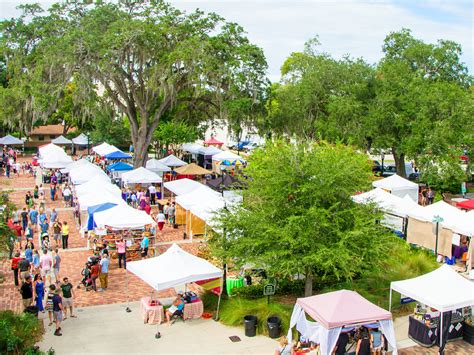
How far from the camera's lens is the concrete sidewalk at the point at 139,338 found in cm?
1280

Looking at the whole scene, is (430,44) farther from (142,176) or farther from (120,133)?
(120,133)

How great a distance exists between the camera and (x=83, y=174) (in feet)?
95.3

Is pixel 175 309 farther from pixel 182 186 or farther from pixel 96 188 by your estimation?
pixel 182 186

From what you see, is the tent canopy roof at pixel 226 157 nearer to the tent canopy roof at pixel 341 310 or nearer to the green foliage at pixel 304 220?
the green foliage at pixel 304 220

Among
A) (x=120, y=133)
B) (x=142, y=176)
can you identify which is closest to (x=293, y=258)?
(x=142, y=176)

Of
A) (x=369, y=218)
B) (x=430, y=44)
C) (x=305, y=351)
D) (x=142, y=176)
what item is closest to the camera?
(x=305, y=351)

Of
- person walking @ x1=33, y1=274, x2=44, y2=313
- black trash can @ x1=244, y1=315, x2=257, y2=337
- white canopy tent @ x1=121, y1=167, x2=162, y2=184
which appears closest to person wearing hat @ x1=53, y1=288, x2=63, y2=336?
person walking @ x1=33, y1=274, x2=44, y2=313

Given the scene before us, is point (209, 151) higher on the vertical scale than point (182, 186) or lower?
higher

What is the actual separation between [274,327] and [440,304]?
397cm

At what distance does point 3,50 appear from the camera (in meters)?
34.0

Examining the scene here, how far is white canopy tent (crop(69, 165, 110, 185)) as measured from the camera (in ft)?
93.5

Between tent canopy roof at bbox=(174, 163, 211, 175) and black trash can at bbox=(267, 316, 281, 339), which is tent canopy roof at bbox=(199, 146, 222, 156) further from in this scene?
black trash can at bbox=(267, 316, 281, 339)

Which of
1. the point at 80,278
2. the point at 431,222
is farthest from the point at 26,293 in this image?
the point at 431,222

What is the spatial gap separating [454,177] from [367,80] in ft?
30.5
